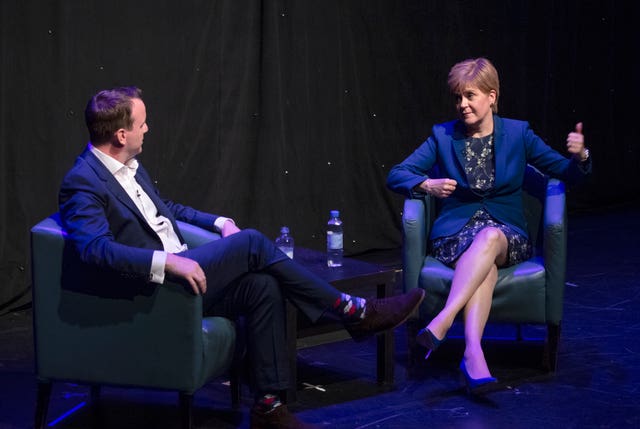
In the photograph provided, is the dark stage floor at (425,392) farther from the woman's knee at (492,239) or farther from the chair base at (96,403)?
the woman's knee at (492,239)

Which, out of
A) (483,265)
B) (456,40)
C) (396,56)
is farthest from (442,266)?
(456,40)

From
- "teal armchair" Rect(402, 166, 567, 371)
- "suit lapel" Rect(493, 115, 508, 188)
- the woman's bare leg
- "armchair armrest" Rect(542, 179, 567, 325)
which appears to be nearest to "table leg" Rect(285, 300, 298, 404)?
the woman's bare leg

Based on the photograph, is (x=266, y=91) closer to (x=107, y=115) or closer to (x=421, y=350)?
(x=421, y=350)

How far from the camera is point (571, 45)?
25.4ft

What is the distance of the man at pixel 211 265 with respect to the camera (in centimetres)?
308

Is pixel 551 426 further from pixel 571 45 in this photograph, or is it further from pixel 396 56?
pixel 571 45

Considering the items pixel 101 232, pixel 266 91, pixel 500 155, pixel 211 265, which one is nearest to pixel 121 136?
pixel 101 232

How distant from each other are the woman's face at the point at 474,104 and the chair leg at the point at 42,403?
1.98 metres

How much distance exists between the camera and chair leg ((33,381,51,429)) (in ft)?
10.7

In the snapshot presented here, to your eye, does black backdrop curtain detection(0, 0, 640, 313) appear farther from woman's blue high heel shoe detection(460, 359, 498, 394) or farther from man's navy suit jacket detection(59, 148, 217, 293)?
woman's blue high heel shoe detection(460, 359, 498, 394)

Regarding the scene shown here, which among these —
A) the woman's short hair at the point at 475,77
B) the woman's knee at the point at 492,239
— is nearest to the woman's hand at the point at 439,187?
the woman's knee at the point at 492,239

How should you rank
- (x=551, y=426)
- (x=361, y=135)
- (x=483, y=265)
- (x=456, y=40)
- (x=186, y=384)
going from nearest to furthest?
(x=186, y=384) → (x=551, y=426) → (x=483, y=265) → (x=361, y=135) → (x=456, y=40)

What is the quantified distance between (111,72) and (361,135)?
1831 millimetres

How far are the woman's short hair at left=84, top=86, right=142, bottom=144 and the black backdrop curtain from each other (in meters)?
1.57
